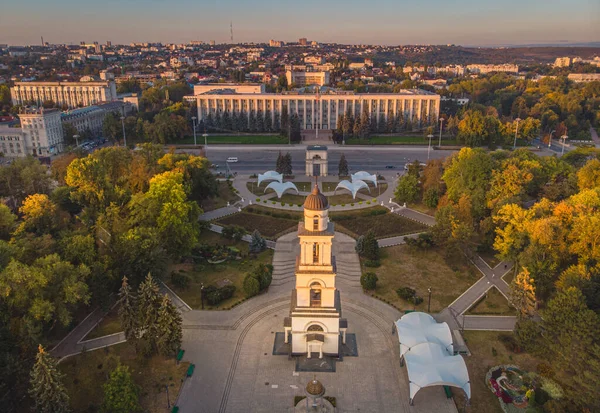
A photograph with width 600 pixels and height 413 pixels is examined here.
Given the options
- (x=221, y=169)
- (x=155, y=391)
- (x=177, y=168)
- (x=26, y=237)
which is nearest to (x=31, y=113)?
(x=221, y=169)

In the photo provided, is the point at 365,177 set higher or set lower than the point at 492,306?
higher

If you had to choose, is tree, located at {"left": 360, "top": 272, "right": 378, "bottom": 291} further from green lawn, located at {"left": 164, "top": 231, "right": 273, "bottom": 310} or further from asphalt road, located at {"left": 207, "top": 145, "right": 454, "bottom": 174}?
asphalt road, located at {"left": 207, "top": 145, "right": 454, "bottom": 174}

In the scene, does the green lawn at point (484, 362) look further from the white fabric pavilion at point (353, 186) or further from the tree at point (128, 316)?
the white fabric pavilion at point (353, 186)

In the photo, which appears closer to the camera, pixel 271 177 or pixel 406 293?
pixel 406 293

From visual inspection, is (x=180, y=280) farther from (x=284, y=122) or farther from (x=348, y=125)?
(x=348, y=125)

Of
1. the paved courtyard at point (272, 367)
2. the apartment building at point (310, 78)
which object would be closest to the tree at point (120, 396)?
the paved courtyard at point (272, 367)

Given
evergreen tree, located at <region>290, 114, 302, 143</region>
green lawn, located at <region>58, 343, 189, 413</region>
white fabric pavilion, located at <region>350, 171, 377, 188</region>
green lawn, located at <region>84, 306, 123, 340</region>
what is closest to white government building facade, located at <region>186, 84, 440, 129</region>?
evergreen tree, located at <region>290, 114, 302, 143</region>

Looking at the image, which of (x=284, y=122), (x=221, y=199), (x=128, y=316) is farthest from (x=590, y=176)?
(x=284, y=122)
